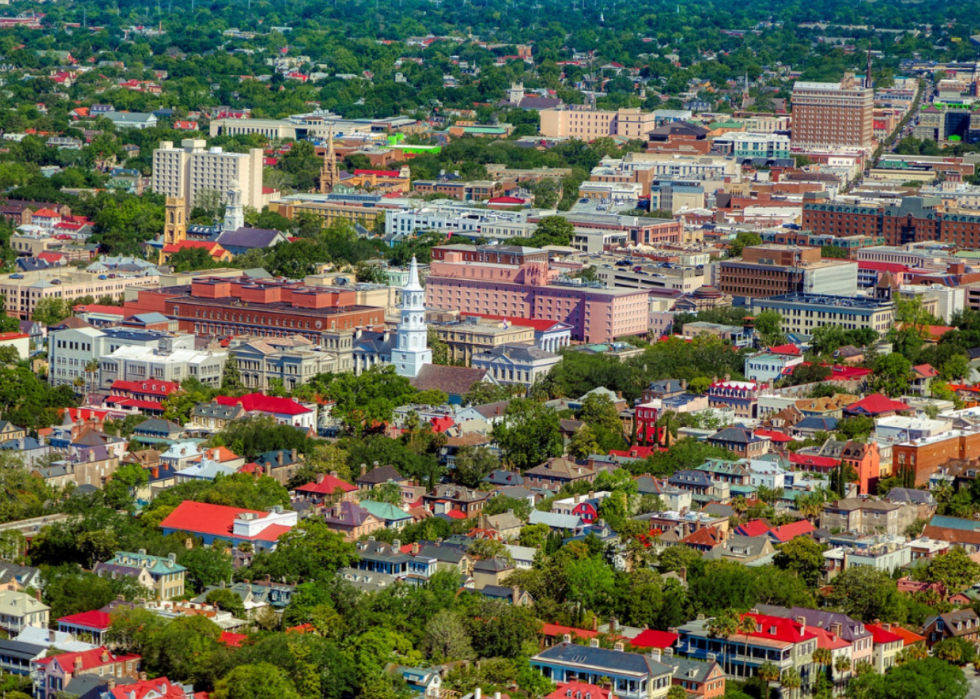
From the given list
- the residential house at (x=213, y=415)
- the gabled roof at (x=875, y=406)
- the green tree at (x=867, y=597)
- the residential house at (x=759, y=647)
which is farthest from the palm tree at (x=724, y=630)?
the residential house at (x=213, y=415)

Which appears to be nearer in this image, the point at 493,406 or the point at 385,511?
the point at 385,511

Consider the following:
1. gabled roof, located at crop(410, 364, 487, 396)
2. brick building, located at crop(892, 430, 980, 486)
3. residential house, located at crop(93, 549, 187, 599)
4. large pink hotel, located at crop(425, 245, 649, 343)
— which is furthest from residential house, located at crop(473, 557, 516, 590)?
large pink hotel, located at crop(425, 245, 649, 343)

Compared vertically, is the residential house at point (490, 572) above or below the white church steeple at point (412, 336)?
below


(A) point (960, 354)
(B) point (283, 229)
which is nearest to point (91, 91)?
(B) point (283, 229)

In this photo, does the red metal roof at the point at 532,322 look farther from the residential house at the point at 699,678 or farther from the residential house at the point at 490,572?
the residential house at the point at 699,678

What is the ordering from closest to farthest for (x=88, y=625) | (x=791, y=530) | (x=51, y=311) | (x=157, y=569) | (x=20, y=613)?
(x=88, y=625) < (x=20, y=613) < (x=157, y=569) < (x=791, y=530) < (x=51, y=311)

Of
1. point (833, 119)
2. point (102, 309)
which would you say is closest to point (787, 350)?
point (102, 309)

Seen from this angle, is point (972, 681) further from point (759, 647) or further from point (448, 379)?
point (448, 379)
